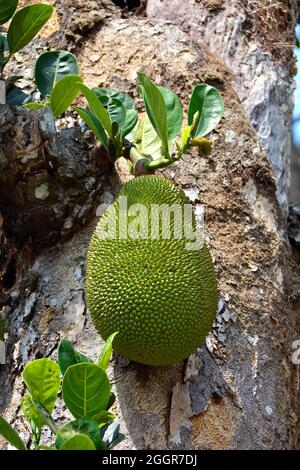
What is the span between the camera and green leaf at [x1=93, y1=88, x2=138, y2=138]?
1459mm

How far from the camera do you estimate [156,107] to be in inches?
52.7

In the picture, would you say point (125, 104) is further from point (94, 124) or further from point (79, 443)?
point (79, 443)

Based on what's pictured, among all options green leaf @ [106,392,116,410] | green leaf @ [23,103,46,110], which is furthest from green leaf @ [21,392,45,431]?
green leaf @ [23,103,46,110]

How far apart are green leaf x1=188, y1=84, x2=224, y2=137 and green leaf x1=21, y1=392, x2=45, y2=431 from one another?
21.6 inches

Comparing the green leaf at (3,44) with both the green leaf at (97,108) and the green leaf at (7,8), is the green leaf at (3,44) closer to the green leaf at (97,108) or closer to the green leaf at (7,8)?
the green leaf at (7,8)

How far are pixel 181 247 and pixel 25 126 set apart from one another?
38cm

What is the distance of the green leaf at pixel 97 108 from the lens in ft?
4.45

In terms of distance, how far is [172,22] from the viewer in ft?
5.98

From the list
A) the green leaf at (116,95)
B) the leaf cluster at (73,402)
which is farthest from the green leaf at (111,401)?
the green leaf at (116,95)

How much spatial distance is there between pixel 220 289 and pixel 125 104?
0.40 metres

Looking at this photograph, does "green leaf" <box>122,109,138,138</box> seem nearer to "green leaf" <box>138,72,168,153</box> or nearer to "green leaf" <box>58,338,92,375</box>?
"green leaf" <box>138,72,168,153</box>

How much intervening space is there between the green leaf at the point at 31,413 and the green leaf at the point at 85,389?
0.08m
